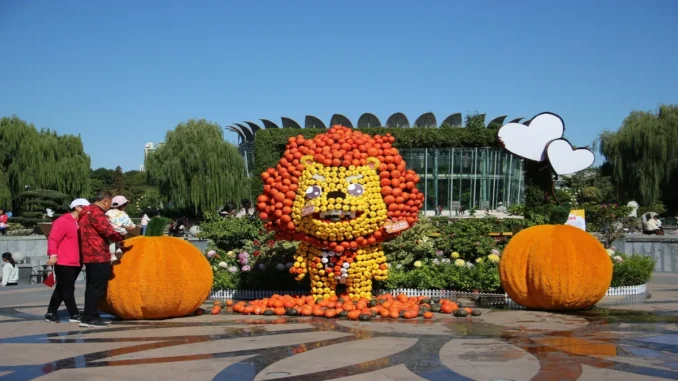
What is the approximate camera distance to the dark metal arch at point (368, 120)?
56.4 m

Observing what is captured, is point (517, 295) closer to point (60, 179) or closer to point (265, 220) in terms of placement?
point (265, 220)

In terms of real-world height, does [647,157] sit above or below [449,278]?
above

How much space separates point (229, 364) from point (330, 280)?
437cm

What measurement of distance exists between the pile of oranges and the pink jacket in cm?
260

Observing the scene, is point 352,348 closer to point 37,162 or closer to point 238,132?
point 37,162

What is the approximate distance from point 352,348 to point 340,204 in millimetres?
3006

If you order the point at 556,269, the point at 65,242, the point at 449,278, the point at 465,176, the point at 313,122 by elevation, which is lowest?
the point at 449,278

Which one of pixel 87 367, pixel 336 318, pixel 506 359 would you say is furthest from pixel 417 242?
pixel 87 367

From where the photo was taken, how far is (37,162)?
42.6m

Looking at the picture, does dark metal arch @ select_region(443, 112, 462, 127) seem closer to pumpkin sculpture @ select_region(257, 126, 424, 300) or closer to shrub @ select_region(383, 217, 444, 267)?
shrub @ select_region(383, 217, 444, 267)

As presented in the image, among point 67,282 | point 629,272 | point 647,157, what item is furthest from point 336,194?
point 647,157

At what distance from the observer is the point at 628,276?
13.4 m

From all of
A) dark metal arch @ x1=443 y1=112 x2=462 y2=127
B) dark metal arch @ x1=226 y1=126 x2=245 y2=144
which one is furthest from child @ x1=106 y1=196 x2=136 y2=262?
dark metal arch @ x1=226 y1=126 x2=245 y2=144

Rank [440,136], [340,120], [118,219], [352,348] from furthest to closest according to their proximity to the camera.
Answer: [340,120] → [440,136] → [118,219] → [352,348]
